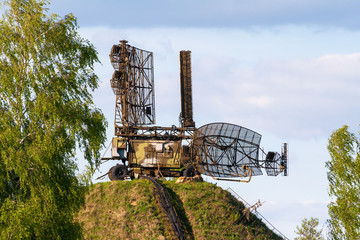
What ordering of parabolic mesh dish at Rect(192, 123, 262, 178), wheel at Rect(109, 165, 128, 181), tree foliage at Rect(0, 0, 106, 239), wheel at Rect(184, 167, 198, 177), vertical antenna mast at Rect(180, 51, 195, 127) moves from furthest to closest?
vertical antenna mast at Rect(180, 51, 195, 127), wheel at Rect(109, 165, 128, 181), wheel at Rect(184, 167, 198, 177), parabolic mesh dish at Rect(192, 123, 262, 178), tree foliage at Rect(0, 0, 106, 239)

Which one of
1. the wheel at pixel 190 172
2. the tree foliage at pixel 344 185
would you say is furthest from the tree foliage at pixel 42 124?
the wheel at pixel 190 172

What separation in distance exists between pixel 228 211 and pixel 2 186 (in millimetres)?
34239

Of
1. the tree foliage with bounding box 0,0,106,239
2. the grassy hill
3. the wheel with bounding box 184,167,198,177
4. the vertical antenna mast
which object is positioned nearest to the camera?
the tree foliage with bounding box 0,0,106,239

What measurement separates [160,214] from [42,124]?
94.1ft

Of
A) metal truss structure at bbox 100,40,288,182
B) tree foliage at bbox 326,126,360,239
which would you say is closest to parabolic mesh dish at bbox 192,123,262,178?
metal truss structure at bbox 100,40,288,182

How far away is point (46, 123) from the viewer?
31.1 metres

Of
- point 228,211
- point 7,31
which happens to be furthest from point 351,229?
point 7,31

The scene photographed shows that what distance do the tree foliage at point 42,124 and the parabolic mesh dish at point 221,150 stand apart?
3093cm

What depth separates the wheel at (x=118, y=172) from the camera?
221ft

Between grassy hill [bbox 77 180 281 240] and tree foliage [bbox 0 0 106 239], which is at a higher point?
tree foliage [bbox 0 0 106 239]

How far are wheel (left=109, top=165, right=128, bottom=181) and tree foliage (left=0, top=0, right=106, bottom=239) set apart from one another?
111 feet

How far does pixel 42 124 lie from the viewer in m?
31.2

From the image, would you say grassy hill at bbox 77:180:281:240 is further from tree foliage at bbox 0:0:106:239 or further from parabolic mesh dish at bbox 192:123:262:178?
tree foliage at bbox 0:0:106:239

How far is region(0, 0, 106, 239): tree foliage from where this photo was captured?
2917 centimetres
